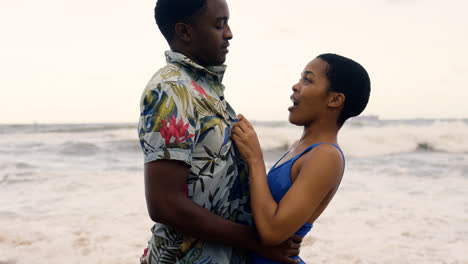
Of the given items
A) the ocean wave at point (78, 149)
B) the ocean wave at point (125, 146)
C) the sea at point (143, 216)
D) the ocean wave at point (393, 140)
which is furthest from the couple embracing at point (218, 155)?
the ocean wave at point (393, 140)

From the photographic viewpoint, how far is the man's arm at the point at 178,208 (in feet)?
4.49

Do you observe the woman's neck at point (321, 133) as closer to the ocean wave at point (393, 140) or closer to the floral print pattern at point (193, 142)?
the floral print pattern at point (193, 142)

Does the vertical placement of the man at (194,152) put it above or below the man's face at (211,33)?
below

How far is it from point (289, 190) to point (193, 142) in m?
0.51

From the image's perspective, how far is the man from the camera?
1368 millimetres

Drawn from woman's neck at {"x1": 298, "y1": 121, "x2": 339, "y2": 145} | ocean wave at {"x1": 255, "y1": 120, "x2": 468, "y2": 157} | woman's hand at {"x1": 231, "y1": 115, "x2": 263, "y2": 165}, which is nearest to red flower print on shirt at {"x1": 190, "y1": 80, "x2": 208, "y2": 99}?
woman's hand at {"x1": 231, "y1": 115, "x2": 263, "y2": 165}

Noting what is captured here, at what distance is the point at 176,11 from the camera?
5.24ft

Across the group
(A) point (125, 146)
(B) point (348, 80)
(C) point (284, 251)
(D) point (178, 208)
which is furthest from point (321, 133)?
(A) point (125, 146)

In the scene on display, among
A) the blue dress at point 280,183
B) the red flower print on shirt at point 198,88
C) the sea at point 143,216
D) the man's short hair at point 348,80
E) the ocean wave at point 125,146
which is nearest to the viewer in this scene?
the red flower print on shirt at point 198,88

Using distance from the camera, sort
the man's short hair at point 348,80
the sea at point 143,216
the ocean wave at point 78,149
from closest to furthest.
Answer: the man's short hair at point 348,80 < the sea at point 143,216 < the ocean wave at point 78,149

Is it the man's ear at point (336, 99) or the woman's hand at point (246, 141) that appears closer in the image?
the woman's hand at point (246, 141)

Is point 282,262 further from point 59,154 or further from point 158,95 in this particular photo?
point 59,154

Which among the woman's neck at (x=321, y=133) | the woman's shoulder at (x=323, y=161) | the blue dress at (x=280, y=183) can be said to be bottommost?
the blue dress at (x=280, y=183)

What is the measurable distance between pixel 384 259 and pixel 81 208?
4237 mm
